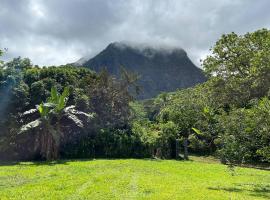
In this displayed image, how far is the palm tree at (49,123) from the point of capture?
3167cm

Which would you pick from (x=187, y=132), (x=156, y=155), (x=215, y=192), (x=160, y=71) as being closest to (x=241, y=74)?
(x=215, y=192)

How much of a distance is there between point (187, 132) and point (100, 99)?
14286 millimetres

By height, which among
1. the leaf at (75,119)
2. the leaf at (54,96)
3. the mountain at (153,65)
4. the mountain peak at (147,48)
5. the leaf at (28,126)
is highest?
the mountain peak at (147,48)

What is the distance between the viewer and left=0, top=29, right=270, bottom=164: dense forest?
69.2ft

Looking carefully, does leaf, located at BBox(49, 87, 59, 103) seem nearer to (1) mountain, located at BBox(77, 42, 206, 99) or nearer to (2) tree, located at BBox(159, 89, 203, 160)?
(2) tree, located at BBox(159, 89, 203, 160)

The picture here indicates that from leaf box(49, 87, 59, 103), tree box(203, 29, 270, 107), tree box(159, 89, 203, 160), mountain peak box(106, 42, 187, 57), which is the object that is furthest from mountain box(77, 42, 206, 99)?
tree box(203, 29, 270, 107)

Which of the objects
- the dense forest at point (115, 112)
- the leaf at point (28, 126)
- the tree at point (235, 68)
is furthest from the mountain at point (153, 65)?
the tree at point (235, 68)

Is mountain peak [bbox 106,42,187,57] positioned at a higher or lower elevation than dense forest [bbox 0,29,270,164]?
higher

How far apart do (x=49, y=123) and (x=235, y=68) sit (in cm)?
1603

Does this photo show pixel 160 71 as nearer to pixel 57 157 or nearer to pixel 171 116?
pixel 171 116

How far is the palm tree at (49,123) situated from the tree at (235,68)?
1228cm

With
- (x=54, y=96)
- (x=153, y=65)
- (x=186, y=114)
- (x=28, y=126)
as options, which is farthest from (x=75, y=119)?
(x=153, y=65)

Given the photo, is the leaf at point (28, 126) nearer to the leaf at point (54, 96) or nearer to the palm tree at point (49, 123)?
the palm tree at point (49, 123)

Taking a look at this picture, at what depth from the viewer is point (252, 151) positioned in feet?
57.9
